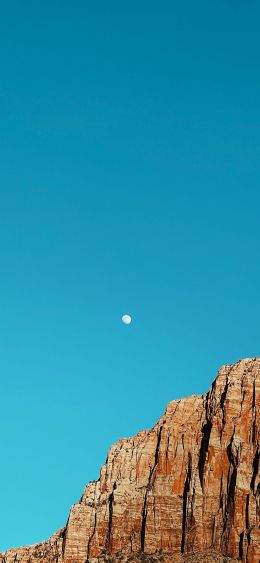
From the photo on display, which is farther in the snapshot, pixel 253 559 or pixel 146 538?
pixel 146 538

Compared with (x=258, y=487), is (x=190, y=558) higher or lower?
lower

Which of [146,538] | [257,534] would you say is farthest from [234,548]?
[146,538]

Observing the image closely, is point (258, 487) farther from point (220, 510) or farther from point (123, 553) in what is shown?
point (123, 553)

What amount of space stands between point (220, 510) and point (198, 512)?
423 cm

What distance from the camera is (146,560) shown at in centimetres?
19462

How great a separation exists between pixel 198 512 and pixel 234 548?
10.7 meters

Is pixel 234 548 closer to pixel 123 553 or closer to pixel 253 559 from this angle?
pixel 253 559

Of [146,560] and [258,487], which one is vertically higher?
[258,487]

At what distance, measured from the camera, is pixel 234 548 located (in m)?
192

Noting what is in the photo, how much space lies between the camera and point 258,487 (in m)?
198

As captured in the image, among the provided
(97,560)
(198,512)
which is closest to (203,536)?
(198,512)

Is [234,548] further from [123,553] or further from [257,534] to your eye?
[123,553]

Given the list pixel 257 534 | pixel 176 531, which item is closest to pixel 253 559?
pixel 257 534

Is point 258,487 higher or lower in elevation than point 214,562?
higher
